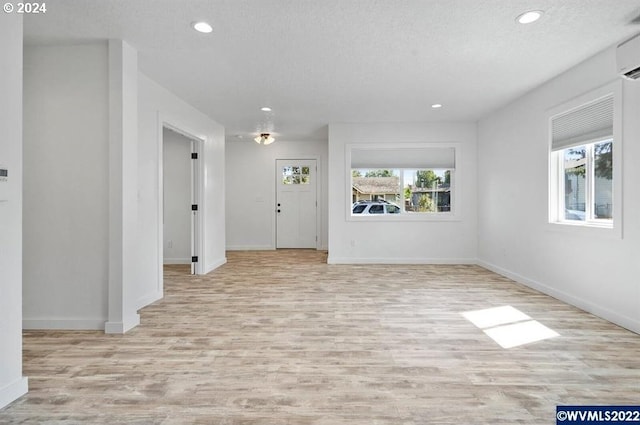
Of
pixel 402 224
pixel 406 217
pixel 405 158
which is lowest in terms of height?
pixel 402 224

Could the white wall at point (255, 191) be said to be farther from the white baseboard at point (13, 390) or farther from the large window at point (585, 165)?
the white baseboard at point (13, 390)

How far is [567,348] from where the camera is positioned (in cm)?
260

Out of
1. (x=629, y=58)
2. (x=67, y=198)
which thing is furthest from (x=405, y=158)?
(x=67, y=198)

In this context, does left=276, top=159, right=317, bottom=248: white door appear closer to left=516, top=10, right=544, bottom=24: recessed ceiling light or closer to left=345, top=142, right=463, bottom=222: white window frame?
left=345, top=142, right=463, bottom=222: white window frame

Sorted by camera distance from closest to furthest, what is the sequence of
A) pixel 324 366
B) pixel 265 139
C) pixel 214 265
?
1. pixel 324 366
2. pixel 214 265
3. pixel 265 139

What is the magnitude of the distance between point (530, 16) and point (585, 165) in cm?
194

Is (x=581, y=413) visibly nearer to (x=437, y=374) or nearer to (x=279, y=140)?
(x=437, y=374)

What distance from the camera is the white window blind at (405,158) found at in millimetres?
6395

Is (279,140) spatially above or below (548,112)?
above

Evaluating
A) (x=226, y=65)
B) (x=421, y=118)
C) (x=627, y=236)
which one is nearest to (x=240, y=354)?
(x=226, y=65)

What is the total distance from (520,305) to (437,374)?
6.77 feet

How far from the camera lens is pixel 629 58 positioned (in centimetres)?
281

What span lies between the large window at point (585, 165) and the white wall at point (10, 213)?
463cm

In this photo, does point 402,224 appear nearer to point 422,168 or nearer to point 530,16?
point 422,168
